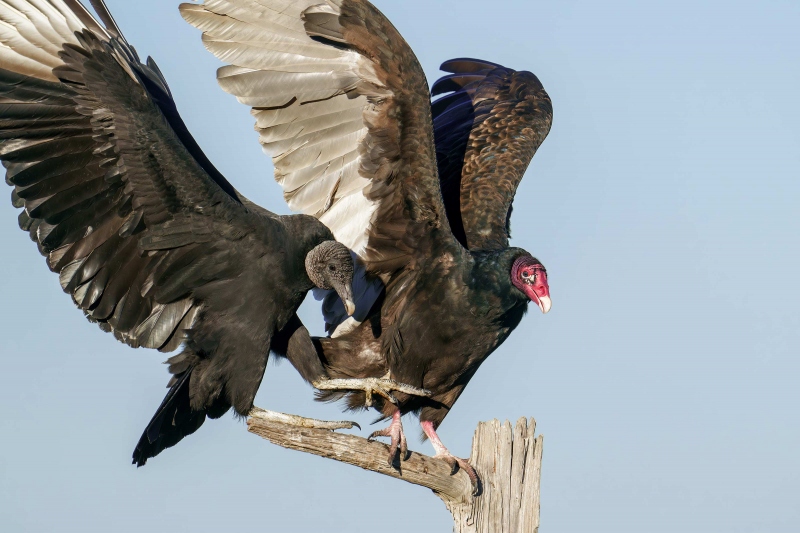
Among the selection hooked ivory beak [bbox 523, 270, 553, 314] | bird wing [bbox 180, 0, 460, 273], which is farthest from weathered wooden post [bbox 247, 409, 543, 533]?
bird wing [bbox 180, 0, 460, 273]

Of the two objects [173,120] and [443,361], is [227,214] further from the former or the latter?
[443,361]

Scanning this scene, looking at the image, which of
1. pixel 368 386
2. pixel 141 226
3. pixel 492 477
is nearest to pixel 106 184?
pixel 141 226

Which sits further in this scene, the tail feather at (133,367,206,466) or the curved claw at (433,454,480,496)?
the curved claw at (433,454,480,496)

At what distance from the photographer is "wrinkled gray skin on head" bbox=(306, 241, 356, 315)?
5219mm

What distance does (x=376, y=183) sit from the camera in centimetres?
575

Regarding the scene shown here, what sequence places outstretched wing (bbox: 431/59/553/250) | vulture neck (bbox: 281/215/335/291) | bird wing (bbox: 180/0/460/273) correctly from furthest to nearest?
outstretched wing (bbox: 431/59/553/250) → bird wing (bbox: 180/0/460/273) → vulture neck (bbox: 281/215/335/291)

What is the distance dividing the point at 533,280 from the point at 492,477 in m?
1.06

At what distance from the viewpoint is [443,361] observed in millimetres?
5852

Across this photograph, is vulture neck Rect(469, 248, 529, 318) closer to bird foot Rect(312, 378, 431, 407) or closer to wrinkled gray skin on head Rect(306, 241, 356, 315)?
bird foot Rect(312, 378, 431, 407)

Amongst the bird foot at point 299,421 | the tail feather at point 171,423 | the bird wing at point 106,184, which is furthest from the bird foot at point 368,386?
the bird wing at point 106,184

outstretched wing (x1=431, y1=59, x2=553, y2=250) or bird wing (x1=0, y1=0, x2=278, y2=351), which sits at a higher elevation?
outstretched wing (x1=431, y1=59, x2=553, y2=250)

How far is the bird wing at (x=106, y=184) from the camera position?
479 cm

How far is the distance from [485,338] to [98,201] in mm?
2168

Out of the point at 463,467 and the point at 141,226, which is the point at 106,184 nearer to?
the point at 141,226
